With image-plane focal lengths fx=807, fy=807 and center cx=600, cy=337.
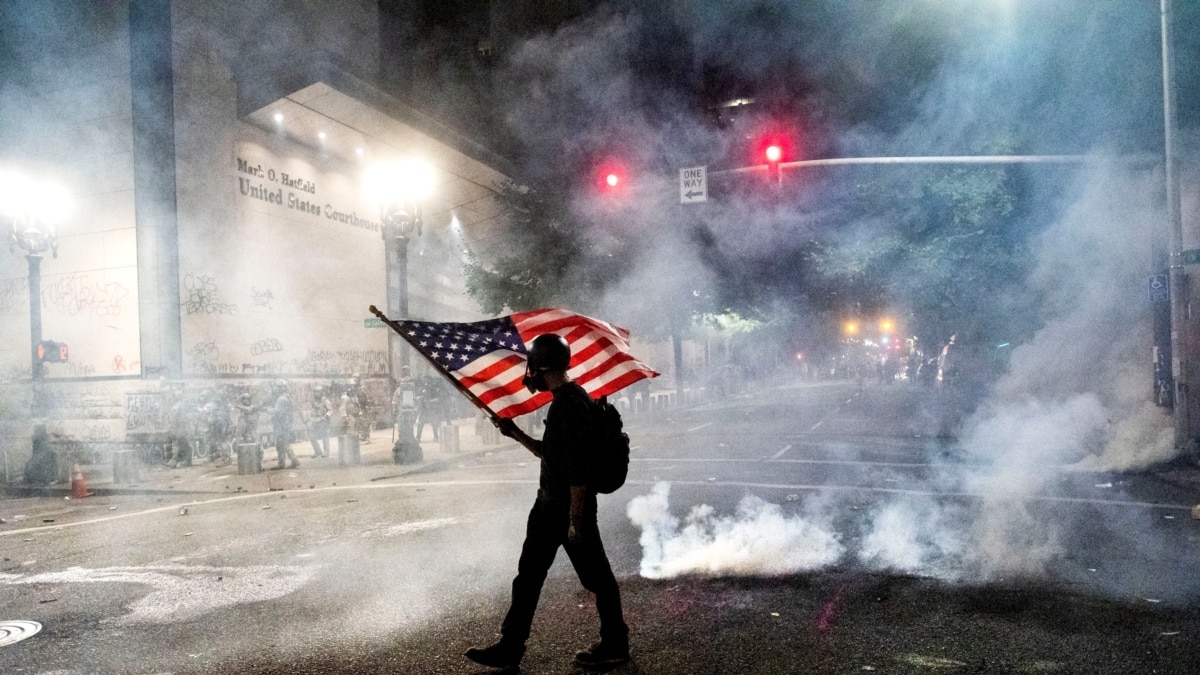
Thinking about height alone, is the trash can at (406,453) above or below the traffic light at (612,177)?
below

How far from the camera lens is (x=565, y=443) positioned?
323 cm

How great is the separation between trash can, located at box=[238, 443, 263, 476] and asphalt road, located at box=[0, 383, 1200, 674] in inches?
115

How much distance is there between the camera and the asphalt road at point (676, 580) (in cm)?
358

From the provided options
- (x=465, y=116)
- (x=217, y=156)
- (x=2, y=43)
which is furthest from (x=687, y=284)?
(x=2, y=43)

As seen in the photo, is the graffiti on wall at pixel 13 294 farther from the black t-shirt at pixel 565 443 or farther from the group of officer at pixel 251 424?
the black t-shirt at pixel 565 443

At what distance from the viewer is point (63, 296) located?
1571 cm

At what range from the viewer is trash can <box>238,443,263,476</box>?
38.9 ft

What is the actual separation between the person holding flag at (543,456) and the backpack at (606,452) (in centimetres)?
5

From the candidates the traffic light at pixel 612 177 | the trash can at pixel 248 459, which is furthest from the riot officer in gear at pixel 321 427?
the traffic light at pixel 612 177

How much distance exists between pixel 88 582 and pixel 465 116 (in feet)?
58.0

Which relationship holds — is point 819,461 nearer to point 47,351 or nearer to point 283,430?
point 283,430

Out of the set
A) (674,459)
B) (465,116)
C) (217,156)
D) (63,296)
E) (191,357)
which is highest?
(465,116)

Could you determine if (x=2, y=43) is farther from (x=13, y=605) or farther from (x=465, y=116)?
(x=465, y=116)

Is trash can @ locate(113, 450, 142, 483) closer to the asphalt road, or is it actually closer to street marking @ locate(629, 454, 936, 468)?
the asphalt road
